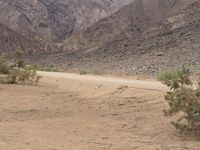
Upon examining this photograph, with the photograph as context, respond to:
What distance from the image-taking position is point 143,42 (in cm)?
6250

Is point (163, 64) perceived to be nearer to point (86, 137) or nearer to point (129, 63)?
point (129, 63)

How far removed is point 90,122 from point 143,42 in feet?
157

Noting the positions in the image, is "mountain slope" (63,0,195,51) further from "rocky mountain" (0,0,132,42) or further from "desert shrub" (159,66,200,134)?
"desert shrub" (159,66,200,134)

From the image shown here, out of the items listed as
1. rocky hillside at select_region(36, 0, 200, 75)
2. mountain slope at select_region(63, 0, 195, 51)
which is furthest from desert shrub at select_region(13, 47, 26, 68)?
mountain slope at select_region(63, 0, 195, 51)

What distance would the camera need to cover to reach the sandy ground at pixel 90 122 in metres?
11.9

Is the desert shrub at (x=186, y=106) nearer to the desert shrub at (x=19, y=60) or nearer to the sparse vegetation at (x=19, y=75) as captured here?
the sparse vegetation at (x=19, y=75)

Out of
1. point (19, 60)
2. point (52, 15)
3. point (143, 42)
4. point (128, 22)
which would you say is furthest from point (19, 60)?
point (52, 15)

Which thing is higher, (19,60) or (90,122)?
(19,60)

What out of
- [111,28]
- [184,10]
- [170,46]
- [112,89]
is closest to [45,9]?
[111,28]

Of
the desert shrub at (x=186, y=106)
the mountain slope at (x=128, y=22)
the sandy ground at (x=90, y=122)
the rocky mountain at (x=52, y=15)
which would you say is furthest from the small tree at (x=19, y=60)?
the rocky mountain at (x=52, y=15)

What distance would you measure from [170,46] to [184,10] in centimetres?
1797

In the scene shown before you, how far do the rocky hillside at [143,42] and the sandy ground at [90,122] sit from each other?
1979 cm

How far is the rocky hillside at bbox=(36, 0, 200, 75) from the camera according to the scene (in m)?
49.6

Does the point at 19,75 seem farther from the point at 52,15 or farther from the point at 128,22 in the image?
the point at 52,15
